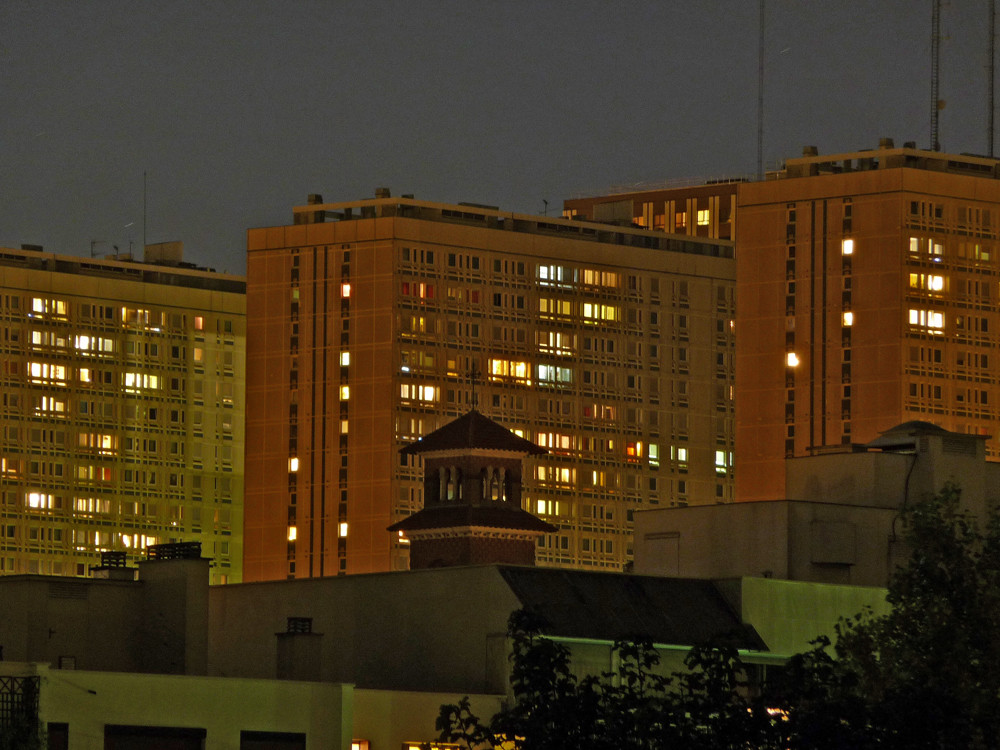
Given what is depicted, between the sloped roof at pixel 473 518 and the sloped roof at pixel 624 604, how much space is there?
29767 mm

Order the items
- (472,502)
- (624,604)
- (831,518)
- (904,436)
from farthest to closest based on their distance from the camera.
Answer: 1. (472,502)
2. (904,436)
3. (831,518)
4. (624,604)

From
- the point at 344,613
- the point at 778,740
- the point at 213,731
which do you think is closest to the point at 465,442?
the point at 344,613

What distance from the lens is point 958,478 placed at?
152750mm

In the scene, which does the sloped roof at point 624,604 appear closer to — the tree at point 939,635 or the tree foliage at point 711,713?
the tree at point 939,635

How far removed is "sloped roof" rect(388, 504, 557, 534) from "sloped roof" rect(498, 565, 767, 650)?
97.7 feet

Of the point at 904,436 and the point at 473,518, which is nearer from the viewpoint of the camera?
the point at 904,436

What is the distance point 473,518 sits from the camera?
167500mm

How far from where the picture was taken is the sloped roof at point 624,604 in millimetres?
131000

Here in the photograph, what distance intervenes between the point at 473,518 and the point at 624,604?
33768 mm

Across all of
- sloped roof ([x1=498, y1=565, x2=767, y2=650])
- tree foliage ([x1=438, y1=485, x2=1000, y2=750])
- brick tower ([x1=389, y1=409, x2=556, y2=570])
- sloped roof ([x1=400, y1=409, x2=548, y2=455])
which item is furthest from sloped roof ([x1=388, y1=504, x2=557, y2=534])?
tree foliage ([x1=438, y1=485, x2=1000, y2=750])

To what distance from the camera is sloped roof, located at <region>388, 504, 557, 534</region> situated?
16738 cm

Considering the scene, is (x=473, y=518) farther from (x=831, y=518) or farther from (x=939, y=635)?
(x=939, y=635)

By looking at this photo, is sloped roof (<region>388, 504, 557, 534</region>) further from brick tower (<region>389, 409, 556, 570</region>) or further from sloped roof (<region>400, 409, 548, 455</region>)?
sloped roof (<region>400, 409, 548, 455</region>)

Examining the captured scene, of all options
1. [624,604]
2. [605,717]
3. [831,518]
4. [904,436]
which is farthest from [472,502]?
[605,717]
